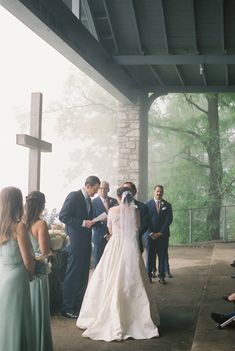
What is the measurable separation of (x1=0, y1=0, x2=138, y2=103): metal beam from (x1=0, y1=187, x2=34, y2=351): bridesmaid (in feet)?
9.60

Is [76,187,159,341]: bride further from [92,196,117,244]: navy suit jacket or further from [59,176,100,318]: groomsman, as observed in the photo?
[92,196,117,244]: navy suit jacket

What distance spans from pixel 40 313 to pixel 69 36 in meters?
4.50

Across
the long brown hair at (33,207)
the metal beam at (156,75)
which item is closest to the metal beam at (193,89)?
the metal beam at (156,75)

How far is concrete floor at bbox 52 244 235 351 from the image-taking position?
16.0 ft

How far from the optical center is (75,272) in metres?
6.09

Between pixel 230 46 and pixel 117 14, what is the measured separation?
7.42 ft

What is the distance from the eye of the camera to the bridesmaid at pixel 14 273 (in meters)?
3.50

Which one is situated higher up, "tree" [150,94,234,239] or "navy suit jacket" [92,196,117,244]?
"tree" [150,94,234,239]

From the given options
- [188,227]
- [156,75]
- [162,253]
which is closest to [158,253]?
[162,253]

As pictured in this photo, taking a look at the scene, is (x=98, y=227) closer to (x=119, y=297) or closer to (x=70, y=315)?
(x=70, y=315)

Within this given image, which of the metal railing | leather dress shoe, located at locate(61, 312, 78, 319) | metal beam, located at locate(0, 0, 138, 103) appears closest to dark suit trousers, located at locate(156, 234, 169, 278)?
leather dress shoe, located at locate(61, 312, 78, 319)

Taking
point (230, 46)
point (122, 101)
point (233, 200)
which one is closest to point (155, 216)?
point (230, 46)

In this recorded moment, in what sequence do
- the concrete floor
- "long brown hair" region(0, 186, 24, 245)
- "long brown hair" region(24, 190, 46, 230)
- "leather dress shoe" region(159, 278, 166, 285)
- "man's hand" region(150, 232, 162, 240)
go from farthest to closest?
"man's hand" region(150, 232, 162, 240) < "leather dress shoe" region(159, 278, 166, 285) < the concrete floor < "long brown hair" region(24, 190, 46, 230) < "long brown hair" region(0, 186, 24, 245)

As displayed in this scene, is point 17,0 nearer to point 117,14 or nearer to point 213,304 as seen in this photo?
point 117,14
